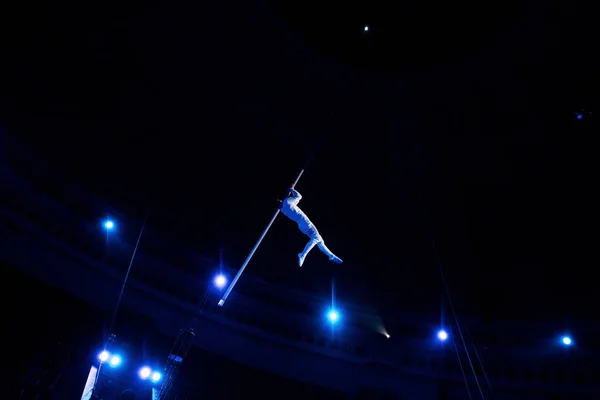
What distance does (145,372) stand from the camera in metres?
10.6

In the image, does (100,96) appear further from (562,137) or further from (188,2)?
(562,137)

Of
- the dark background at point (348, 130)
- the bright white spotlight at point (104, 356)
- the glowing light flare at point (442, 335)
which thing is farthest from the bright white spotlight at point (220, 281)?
the glowing light flare at point (442, 335)

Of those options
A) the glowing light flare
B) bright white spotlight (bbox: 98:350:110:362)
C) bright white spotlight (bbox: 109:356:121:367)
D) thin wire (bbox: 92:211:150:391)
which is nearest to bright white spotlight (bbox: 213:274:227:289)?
thin wire (bbox: 92:211:150:391)

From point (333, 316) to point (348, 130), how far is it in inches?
247

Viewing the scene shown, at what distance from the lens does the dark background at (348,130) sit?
11.1 meters

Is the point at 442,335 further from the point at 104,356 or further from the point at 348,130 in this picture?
the point at 104,356

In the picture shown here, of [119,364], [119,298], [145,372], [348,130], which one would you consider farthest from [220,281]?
[348,130]

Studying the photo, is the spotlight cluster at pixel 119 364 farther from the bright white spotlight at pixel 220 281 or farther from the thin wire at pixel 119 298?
the bright white spotlight at pixel 220 281

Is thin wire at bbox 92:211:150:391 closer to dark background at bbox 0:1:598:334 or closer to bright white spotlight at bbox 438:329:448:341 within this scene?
dark background at bbox 0:1:598:334

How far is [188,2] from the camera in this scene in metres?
11.0

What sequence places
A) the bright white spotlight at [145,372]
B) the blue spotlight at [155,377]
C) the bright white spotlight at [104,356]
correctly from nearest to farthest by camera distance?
the bright white spotlight at [104,356], the bright white spotlight at [145,372], the blue spotlight at [155,377]

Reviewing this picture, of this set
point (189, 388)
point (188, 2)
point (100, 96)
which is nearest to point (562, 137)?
point (188, 2)

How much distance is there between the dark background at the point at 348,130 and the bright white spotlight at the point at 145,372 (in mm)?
4297

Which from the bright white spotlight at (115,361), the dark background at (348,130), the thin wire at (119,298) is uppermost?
the dark background at (348,130)
